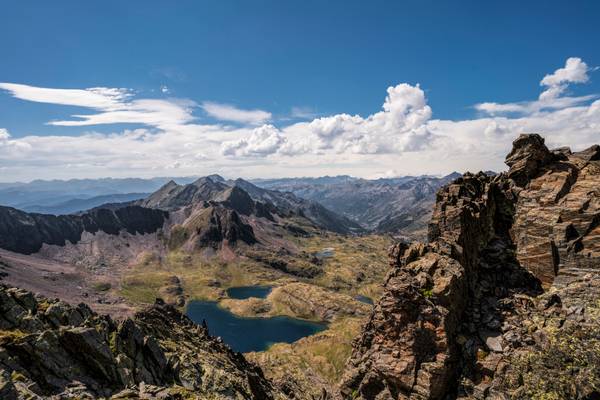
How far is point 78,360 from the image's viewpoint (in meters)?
37.0

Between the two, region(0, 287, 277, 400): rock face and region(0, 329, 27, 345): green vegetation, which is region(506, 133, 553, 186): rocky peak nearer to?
region(0, 287, 277, 400): rock face

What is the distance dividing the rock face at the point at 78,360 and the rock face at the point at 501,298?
1035 inches

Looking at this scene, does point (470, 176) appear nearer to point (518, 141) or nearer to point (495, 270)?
point (518, 141)

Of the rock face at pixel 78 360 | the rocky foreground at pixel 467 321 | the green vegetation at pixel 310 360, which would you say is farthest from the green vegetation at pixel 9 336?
the green vegetation at pixel 310 360

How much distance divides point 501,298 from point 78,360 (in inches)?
2001

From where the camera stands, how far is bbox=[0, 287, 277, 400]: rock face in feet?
105

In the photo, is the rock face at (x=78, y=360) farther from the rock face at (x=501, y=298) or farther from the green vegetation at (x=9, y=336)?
the rock face at (x=501, y=298)

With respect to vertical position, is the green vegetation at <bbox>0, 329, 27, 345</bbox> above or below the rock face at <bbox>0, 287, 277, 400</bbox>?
above

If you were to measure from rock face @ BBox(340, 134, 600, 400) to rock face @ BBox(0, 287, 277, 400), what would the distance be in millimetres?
26293

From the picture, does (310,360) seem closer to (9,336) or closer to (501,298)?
(501,298)

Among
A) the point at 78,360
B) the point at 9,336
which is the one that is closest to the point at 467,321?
the point at 78,360

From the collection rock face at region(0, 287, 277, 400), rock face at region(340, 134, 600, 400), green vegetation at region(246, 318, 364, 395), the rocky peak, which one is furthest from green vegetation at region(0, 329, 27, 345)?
green vegetation at region(246, 318, 364, 395)

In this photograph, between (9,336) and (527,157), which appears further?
(527,157)

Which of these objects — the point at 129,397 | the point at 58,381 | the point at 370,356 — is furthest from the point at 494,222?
the point at 58,381
